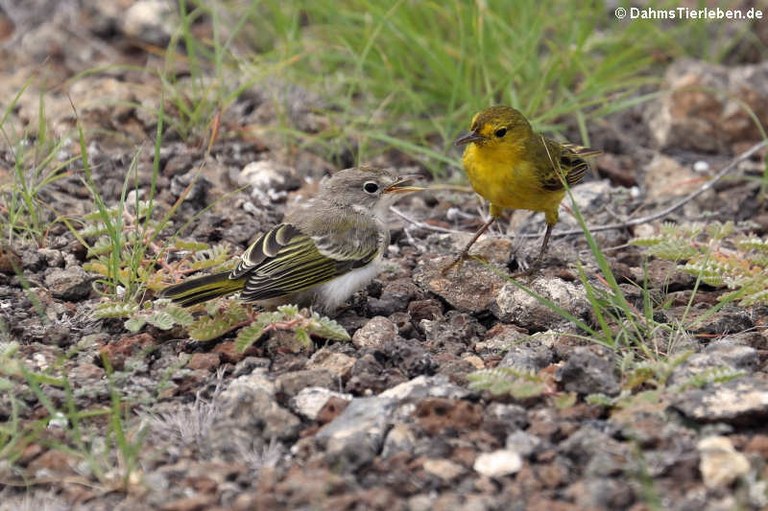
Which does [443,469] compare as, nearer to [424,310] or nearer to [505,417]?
[505,417]

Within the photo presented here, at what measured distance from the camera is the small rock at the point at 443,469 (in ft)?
11.5

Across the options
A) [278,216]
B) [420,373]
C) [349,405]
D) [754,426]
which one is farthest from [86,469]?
[278,216]

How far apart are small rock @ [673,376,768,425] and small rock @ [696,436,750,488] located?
0.56 feet

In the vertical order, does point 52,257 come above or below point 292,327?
above

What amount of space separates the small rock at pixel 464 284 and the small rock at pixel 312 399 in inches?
47.0

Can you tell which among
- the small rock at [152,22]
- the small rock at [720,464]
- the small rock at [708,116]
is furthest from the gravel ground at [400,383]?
the small rock at [152,22]

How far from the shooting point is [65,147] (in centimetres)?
685

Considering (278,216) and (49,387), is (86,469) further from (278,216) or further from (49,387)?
(278,216)

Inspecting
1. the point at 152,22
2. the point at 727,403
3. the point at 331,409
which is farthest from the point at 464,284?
the point at 152,22

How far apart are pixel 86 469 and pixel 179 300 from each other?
3.96ft

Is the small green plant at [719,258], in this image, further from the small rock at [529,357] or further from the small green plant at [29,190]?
the small green plant at [29,190]

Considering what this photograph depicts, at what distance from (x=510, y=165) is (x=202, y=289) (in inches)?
73.4

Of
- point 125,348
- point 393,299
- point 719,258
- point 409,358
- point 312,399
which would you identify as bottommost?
point 719,258

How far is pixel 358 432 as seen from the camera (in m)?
3.70
